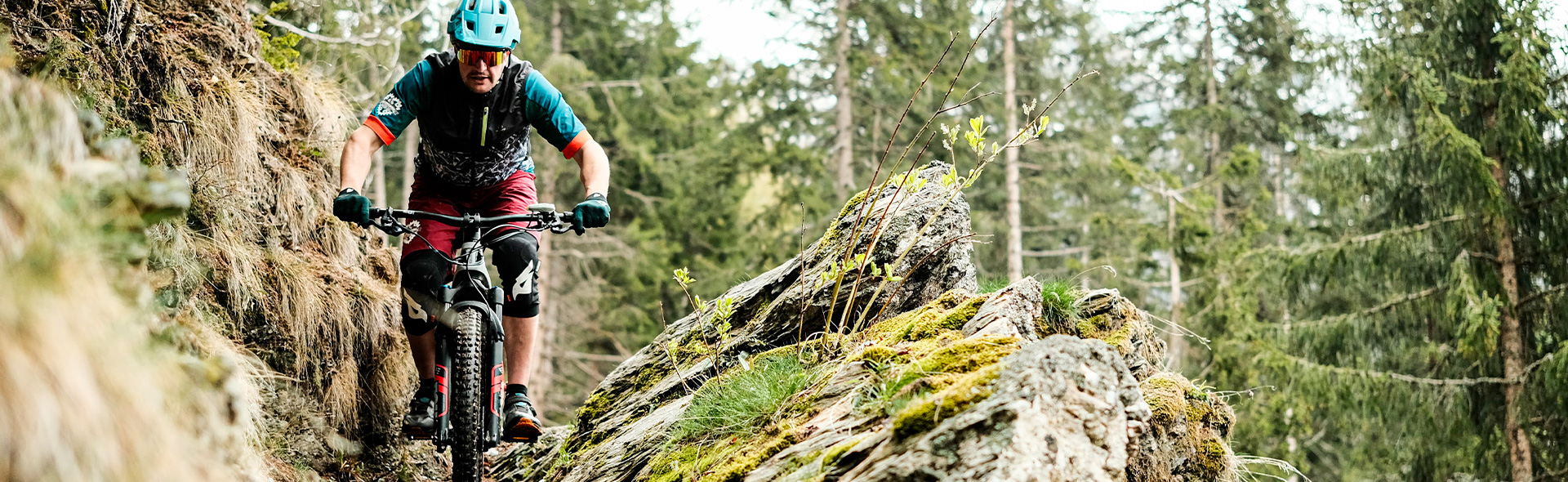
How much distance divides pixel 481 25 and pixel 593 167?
0.80 metres

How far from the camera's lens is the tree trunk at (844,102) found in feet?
67.9

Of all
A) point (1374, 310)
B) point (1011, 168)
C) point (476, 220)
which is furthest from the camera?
point (1011, 168)

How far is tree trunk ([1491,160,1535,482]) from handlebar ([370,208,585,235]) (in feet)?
41.2

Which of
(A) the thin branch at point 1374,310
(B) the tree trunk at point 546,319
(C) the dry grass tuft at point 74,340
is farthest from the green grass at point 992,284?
(B) the tree trunk at point 546,319

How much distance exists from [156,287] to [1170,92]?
86.9 ft

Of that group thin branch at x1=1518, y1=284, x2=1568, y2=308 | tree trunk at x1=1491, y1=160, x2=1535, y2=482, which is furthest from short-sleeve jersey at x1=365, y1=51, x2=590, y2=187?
thin branch at x1=1518, y1=284, x2=1568, y2=308

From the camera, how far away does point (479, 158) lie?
4.64 meters

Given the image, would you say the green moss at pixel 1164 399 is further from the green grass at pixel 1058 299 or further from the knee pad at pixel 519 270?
the knee pad at pixel 519 270

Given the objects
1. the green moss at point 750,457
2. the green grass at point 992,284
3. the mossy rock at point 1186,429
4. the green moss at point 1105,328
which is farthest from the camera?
the green grass at point 992,284

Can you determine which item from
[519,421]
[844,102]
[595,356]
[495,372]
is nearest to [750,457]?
[495,372]

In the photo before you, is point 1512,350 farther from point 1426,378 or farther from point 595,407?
point 595,407

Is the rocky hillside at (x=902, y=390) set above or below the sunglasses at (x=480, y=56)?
below

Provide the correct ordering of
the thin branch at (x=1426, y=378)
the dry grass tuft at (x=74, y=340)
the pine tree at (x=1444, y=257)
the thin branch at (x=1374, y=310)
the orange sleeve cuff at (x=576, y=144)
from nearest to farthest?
the dry grass tuft at (x=74, y=340), the orange sleeve cuff at (x=576, y=144), the thin branch at (x=1426, y=378), the pine tree at (x=1444, y=257), the thin branch at (x=1374, y=310)

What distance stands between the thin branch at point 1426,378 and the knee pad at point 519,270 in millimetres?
12083
